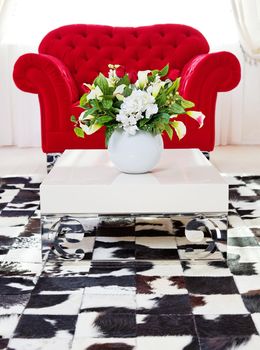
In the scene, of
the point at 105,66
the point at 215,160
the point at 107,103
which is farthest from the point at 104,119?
the point at 215,160

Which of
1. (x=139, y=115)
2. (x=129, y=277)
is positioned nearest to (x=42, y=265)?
(x=129, y=277)

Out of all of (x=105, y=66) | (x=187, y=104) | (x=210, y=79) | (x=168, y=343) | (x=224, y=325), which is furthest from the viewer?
(x=105, y=66)

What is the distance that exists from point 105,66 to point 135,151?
6.73 ft

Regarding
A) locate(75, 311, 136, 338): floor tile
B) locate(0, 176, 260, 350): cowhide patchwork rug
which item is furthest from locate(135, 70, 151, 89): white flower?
locate(75, 311, 136, 338): floor tile

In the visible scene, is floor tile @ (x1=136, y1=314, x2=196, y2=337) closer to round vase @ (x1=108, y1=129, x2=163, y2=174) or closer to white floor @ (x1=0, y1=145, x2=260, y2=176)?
round vase @ (x1=108, y1=129, x2=163, y2=174)

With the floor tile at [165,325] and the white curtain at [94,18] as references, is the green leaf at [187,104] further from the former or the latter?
the white curtain at [94,18]

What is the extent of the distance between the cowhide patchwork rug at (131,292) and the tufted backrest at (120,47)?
1.74 m

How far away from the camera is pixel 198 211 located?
2.38 m

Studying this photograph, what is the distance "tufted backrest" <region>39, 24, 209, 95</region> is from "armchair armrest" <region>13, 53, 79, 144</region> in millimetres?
494

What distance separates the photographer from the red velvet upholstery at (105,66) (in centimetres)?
383

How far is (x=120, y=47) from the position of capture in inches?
177

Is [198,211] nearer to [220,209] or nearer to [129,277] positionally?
[220,209]

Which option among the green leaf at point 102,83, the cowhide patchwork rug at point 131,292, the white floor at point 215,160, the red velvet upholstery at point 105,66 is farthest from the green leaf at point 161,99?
the white floor at point 215,160

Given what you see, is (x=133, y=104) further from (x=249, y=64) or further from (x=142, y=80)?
(x=249, y=64)
